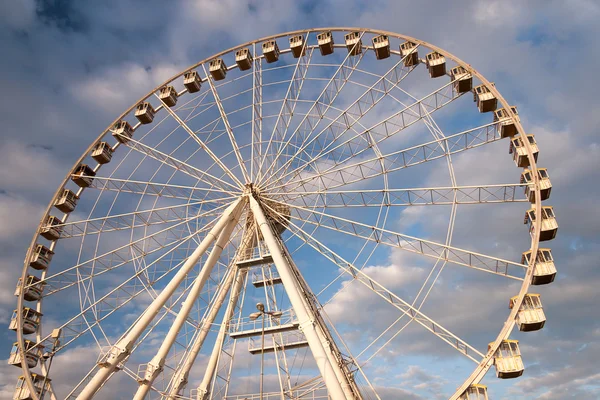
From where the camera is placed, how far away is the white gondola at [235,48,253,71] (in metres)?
29.1

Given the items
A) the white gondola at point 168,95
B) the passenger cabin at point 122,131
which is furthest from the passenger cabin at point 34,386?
the white gondola at point 168,95

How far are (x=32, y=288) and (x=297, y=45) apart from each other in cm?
1864

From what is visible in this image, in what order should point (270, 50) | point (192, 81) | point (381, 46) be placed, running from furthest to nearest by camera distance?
1. point (192, 81)
2. point (270, 50)
3. point (381, 46)

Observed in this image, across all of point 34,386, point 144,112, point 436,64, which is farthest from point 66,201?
point 436,64

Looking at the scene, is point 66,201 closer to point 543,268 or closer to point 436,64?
point 436,64

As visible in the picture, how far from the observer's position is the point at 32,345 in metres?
24.0

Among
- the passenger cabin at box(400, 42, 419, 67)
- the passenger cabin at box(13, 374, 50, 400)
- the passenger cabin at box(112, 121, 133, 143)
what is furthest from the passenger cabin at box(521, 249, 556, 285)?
the passenger cabin at box(13, 374, 50, 400)

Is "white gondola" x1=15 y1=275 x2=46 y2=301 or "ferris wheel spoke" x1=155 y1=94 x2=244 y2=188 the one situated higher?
"ferris wheel spoke" x1=155 y1=94 x2=244 y2=188

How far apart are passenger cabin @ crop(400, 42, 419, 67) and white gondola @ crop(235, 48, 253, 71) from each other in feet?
28.9

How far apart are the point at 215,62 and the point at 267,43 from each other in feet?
10.5

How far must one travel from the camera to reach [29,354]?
23.6 meters

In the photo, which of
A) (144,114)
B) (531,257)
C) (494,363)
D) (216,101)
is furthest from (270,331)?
(144,114)

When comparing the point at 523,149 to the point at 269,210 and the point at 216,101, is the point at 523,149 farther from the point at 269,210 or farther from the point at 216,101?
the point at 216,101

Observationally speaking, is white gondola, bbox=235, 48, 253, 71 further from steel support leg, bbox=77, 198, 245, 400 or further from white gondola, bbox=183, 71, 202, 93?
steel support leg, bbox=77, 198, 245, 400
